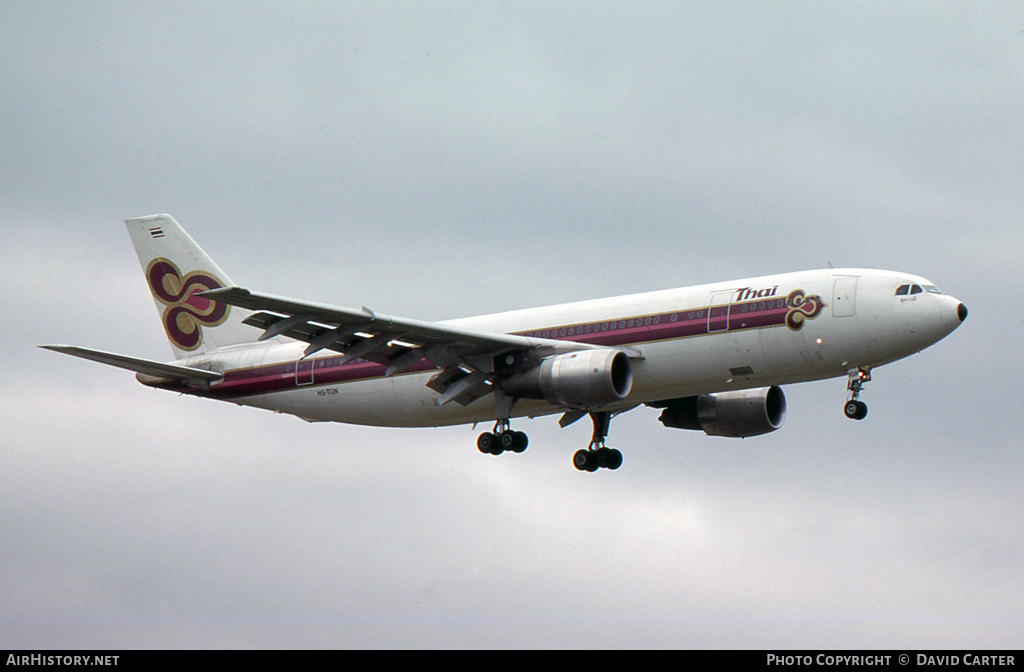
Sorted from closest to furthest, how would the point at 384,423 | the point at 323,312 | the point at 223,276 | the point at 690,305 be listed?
the point at 323,312 < the point at 690,305 < the point at 384,423 < the point at 223,276

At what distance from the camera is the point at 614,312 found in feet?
146

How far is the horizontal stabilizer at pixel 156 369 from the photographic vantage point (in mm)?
45156

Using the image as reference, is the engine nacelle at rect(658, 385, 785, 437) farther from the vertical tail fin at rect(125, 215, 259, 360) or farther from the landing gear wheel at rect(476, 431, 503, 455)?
the vertical tail fin at rect(125, 215, 259, 360)

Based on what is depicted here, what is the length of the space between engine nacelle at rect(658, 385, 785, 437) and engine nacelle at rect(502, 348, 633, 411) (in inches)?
298

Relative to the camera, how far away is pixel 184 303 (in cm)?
5475

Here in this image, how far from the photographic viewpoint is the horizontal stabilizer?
148 feet

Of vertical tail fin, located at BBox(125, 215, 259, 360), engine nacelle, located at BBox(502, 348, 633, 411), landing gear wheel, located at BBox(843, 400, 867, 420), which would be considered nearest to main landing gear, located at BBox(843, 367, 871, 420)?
landing gear wheel, located at BBox(843, 400, 867, 420)

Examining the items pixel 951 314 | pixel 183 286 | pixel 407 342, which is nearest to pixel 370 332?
pixel 407 342

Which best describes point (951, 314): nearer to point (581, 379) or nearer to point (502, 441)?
point (581, 379)

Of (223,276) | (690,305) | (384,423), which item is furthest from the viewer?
(223,276)

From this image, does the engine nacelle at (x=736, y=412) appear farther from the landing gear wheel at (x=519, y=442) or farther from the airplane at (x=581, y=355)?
the landing gear wheel at (x=519, y=442)

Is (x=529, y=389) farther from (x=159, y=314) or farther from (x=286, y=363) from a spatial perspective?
(x=159, y=314)

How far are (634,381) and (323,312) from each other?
10.6 metres

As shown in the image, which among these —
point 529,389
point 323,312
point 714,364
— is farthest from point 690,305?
point 323,312
